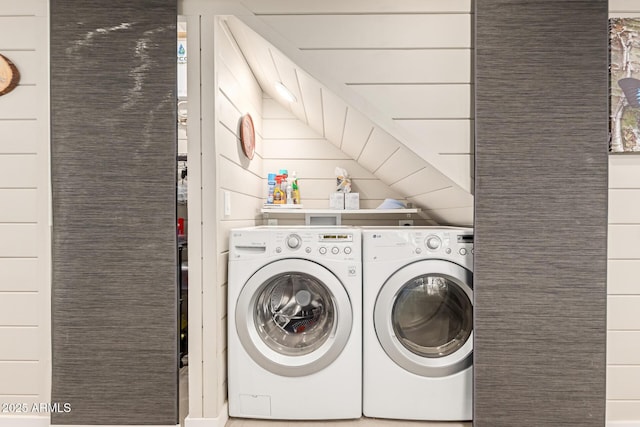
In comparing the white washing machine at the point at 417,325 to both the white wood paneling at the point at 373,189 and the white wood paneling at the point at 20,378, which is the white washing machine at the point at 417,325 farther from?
the white wood paneling at the point at 20,378

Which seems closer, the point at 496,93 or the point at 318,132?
the point at 496,93

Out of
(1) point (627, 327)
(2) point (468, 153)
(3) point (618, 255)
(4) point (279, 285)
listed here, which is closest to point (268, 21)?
(2) point (468, 153)

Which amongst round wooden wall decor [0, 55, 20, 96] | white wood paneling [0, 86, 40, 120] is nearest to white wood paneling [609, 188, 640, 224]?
white wood paneling [0, 86, 40, 120]

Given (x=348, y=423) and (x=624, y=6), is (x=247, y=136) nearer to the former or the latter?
(x=348, y=423)

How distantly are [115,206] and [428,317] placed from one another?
1.52 meters

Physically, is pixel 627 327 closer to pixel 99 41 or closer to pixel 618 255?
pixel 618 255

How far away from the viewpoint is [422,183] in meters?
2.11

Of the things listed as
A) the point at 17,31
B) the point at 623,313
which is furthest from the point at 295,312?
the point at 17,31

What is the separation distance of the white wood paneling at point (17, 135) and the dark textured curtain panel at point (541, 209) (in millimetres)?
1991

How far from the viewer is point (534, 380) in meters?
1.66

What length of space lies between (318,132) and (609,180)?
1.72 meters

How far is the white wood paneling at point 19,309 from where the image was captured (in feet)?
5.74

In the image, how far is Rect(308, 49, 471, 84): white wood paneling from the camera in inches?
66.6

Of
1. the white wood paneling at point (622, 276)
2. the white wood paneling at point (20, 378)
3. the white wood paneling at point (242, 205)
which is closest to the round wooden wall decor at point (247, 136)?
the white wood paneling at point (242, 205)
